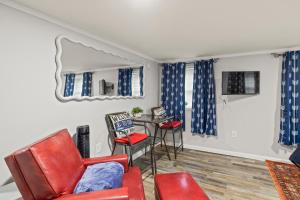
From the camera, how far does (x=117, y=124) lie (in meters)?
2.67

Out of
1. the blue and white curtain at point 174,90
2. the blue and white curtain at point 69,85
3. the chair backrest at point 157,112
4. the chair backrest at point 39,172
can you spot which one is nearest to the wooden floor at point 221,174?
the chair backrest at point 157,112

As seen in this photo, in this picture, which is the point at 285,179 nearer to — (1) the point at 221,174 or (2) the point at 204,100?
(1) the point at 221,174

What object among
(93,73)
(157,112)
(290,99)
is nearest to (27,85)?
(93,73)

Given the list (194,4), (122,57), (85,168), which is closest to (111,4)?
(194,4)

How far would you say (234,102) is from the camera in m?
3.53

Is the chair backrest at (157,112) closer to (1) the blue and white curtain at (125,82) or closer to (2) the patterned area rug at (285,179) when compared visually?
(1) the blue and white curtain at (125,82)

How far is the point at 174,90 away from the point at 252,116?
1.70 meters

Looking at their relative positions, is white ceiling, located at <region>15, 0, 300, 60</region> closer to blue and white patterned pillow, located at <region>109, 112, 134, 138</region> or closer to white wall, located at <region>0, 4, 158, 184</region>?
white wall, located at <region>0, 4, 158, 184</region>

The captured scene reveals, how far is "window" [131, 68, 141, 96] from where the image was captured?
3346 mm

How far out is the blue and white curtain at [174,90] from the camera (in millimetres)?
3982

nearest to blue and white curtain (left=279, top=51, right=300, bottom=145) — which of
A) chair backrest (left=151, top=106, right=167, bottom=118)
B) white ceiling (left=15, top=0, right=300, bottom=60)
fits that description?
white ceiling (left=15, top=0, right=300, bottom=60)

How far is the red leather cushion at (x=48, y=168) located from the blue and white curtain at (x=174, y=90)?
287cm

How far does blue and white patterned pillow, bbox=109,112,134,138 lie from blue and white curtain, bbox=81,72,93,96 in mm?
530

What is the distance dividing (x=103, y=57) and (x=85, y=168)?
1649 millimetres
